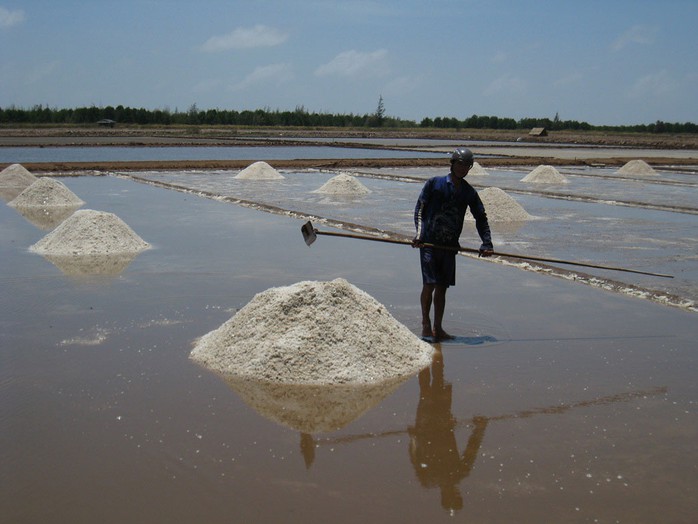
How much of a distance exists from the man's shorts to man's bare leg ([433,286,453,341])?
44mm

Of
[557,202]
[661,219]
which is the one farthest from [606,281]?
[557,202]

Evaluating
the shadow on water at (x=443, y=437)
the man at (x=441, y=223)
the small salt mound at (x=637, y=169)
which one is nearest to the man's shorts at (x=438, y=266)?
the man at (x=441, y=223)

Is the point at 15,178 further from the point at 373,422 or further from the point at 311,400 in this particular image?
the point at 373,422

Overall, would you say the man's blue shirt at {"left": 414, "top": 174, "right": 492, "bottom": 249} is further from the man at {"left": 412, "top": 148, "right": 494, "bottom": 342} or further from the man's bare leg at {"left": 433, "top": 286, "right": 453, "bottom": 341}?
the man's bare leg at {"left": 433, "top": 286, "right": 453, "bottom": 341}

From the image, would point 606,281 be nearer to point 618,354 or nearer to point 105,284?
point 618,354

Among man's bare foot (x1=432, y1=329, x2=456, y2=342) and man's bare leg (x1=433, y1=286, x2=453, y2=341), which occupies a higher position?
man's bare leg (x1=433, y1=286, x2=453, y2=341)

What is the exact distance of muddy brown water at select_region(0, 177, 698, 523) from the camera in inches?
110

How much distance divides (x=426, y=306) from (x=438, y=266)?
0.26m

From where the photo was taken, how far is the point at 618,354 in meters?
4.55

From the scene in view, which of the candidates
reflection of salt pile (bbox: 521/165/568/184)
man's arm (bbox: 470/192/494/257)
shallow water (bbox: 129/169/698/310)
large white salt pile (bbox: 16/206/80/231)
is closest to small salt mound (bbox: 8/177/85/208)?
large white salt pile (bbox: 16/206/80/231)

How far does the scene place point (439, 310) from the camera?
4684 mm

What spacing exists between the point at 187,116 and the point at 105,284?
186ft

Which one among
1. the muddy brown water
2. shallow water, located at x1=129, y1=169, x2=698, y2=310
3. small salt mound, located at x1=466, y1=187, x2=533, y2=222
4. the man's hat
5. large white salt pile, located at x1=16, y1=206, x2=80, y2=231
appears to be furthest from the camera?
small salt mound, located at x1=466, y1=187, x2=533, y2=222

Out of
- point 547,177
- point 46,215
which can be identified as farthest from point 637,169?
point 46,215
